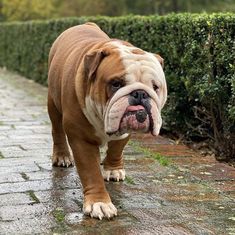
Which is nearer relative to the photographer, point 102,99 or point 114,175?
point 102,99

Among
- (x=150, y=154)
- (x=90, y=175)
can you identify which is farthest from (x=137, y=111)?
(x=150, y=154)

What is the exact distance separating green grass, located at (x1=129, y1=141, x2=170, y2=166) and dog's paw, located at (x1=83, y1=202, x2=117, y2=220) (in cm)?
165

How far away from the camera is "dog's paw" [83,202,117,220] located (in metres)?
3.75

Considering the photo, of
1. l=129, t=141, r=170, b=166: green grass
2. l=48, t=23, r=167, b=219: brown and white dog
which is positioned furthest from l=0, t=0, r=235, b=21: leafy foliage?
l=48, t=23, r=167, b=219: brown and white dog

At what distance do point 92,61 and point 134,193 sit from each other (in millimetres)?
1250

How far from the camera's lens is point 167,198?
4.28 m

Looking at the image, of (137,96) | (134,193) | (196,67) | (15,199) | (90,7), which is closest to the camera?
(137,96)

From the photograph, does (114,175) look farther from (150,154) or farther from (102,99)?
(102,99)

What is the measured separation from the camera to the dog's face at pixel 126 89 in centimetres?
341

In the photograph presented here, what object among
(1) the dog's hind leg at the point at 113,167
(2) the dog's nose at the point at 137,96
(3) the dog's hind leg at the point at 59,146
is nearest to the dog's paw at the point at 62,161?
(3) the dog's hind leg at the point at 59,146

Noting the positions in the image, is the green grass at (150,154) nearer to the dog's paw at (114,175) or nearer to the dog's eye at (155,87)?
the dog's paw at (114,175)

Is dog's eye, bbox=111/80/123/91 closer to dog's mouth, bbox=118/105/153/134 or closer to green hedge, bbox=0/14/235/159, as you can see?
dog's mouth, bbox=118/105/153/134

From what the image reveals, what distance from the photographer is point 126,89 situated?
3412 mm

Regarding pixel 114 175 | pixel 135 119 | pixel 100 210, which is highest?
pixel 135 119
